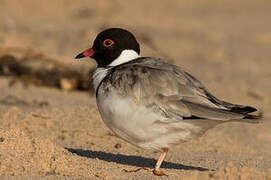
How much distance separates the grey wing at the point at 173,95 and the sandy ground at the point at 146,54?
20.8 inches

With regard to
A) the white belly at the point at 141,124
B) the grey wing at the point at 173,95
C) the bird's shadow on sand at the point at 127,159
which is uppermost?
the grey wing at the point at 173,95

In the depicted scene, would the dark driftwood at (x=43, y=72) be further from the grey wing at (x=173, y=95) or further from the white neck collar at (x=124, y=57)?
the grey wing at (x=173, y=95)

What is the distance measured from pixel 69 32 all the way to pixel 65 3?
14.5 ft

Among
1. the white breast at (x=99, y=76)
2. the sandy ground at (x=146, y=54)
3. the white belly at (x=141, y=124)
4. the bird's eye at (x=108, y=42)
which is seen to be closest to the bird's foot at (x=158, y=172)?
the sandy ground at (x=146, y=54)

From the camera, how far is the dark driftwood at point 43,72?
1005 centimetres

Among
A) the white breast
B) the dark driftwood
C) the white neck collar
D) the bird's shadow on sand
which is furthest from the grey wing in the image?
the dark driftwood

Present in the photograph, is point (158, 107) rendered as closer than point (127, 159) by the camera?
Yes

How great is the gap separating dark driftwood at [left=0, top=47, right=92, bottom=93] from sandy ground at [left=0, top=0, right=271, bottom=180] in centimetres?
17

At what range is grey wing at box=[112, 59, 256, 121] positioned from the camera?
201 inches

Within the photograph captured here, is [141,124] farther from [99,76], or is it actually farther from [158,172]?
[99,76]

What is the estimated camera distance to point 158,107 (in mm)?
5168

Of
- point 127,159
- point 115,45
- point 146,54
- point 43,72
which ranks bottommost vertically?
point 43,72

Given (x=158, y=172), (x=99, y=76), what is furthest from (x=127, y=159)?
(x=99, y=76)

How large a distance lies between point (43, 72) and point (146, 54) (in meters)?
2.04
